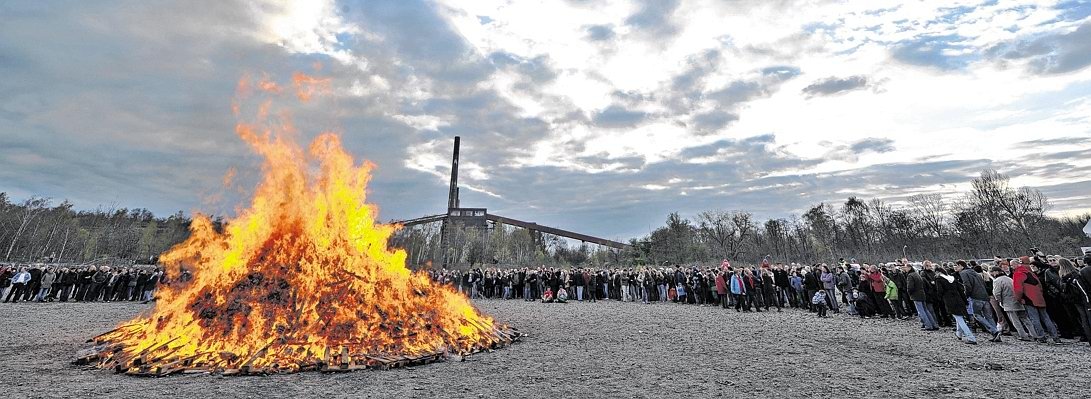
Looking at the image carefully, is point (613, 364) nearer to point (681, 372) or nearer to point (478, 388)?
point (681, 372)

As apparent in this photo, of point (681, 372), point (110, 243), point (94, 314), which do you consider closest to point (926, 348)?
point (681, 372)

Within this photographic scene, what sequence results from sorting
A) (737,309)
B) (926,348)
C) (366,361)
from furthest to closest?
(737,309) < (926,348) < (366,361)

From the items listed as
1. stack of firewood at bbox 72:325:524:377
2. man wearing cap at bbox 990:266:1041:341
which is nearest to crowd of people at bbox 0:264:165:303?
stack of firewood at bbox 72:325:524:377

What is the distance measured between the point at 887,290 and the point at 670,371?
510 inches

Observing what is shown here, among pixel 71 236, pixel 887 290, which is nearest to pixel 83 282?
pixel 887 290

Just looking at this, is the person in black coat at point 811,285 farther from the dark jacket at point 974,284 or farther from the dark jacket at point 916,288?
the dark jacket at point 974,284

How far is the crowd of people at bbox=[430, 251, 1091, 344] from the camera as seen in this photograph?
1068 centimetres

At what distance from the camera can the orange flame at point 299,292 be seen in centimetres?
924

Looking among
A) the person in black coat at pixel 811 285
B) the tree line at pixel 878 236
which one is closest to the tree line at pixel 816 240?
the tree line at pixel 878 236

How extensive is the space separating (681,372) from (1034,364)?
22.8ft

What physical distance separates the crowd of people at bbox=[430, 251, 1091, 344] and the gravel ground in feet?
3.66

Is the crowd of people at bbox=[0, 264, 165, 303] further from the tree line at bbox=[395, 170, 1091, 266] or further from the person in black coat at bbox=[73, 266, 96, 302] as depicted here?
the tree line at bbox=[395, 170, 1091, 266]

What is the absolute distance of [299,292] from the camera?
10.4m

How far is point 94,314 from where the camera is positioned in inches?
722
